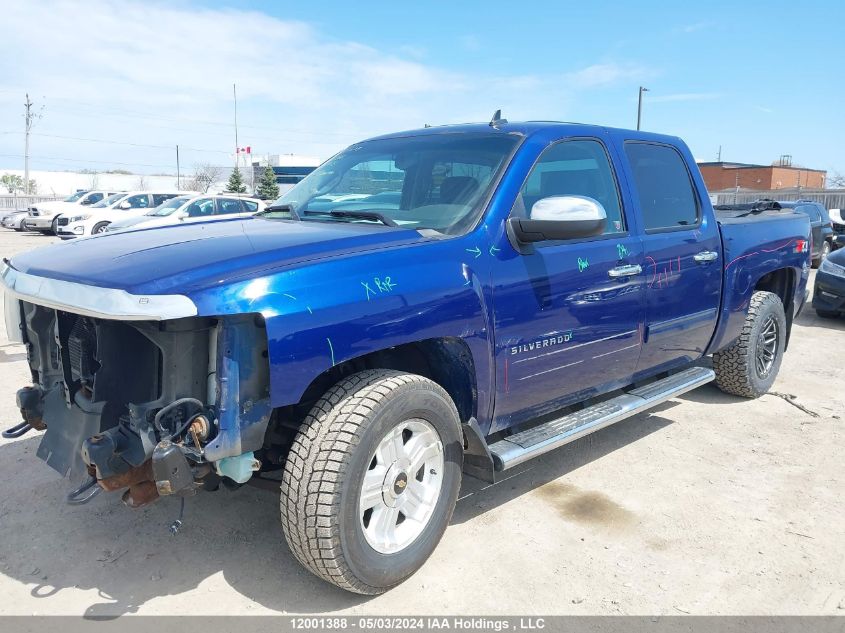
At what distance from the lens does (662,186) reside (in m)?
4.39

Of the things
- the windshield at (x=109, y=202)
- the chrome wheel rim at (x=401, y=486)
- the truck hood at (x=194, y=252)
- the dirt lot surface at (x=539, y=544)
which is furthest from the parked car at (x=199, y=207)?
the chrome wheel rim at (x=401, y=486)

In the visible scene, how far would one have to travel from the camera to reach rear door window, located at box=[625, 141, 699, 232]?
414 cm

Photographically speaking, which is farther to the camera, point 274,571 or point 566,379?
point 566,379

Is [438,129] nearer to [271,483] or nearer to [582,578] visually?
[271,483]

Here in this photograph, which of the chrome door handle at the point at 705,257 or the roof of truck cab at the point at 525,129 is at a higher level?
the roof of truck cab at the point at 525,129

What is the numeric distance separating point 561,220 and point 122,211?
2143 cm

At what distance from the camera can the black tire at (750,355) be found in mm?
5270

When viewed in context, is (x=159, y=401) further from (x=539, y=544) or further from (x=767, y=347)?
(x=767, y=347)

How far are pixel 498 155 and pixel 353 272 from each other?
1225 millimetres

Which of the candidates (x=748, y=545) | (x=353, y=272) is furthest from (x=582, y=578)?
(x=353, y=272)

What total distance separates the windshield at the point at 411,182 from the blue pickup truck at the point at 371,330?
0.6 inches

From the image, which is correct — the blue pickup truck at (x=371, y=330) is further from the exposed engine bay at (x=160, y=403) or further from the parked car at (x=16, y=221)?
the parked car at (x=16, y=221)

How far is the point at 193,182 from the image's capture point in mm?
76000

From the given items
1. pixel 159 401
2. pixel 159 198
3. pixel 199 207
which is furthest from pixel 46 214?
pixel 159 401
